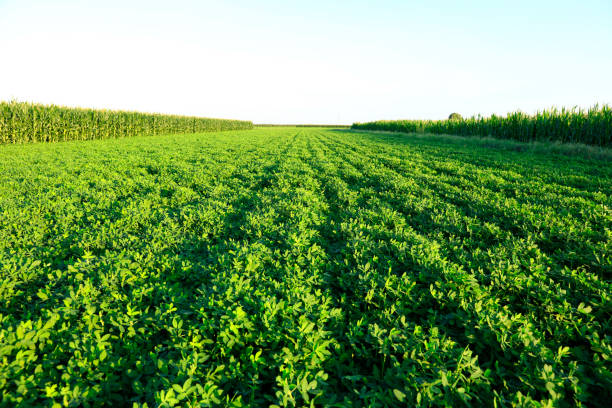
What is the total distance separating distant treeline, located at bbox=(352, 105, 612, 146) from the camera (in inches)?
714

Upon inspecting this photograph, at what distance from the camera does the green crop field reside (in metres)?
2.52

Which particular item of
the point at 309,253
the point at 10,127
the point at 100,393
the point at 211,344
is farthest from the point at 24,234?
the point at 10,127

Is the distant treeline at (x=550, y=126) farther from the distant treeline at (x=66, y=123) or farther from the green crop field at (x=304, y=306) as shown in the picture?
the distant treeline at (x=66, y=123)

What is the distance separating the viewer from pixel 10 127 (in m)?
22.6

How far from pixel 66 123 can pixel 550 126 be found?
147 ft

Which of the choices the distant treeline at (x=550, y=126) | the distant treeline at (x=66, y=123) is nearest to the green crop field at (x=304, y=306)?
the distant treeline at (x=550, y=126)

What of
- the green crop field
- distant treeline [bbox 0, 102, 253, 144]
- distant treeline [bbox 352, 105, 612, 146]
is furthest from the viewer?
distant treeline [bbox 0, 102, 253, 144]

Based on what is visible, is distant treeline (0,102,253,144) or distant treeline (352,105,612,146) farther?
distant treeline (0,102,253,144)

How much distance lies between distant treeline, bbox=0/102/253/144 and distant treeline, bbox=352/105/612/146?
43770 millimetres

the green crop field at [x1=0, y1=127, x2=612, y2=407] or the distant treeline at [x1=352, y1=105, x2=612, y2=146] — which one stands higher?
the distant treeline at [x1=352, y1=105, x2=612, y2=146]

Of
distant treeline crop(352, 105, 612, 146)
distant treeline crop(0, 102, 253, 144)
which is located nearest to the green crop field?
distant treeline crop(352, 105, 612, 146)

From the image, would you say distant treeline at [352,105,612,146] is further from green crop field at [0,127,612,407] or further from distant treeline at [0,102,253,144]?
distant treeline at [0,102,253,144]

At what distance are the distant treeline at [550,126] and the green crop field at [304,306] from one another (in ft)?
57.0

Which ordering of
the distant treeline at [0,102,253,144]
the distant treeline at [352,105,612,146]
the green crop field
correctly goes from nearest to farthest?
the green crop field, the distant treeline at [352,105,612,146], the distant treeline at [0,102,253,144]
